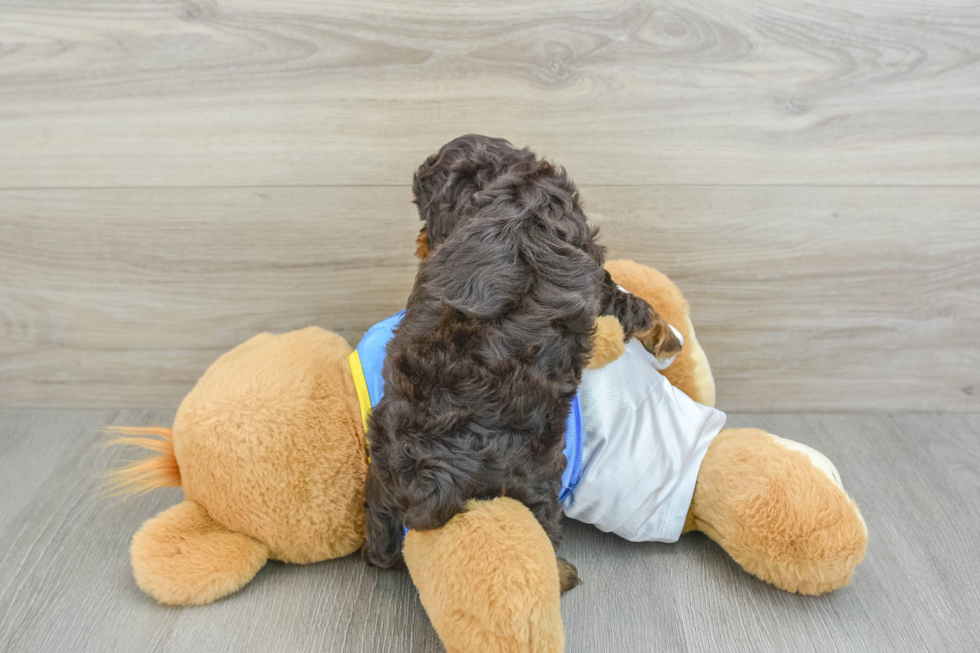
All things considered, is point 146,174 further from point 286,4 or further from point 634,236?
point 634,236

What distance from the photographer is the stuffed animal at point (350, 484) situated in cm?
70

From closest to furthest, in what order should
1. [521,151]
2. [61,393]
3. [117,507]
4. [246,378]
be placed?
[521,151] < [246,378] < [117,507] < [61,393]

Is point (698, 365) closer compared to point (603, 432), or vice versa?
point (603, 432)

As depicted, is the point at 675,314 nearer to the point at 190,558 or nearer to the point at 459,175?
the point at 459,175

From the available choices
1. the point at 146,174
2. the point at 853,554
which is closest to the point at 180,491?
the point at 146,174

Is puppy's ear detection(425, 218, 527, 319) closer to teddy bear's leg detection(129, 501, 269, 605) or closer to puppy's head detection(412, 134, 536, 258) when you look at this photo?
puppy's head detection(412, 134, 536, 258)

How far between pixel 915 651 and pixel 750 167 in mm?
608

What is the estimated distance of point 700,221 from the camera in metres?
0.97

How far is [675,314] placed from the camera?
0.90 meters

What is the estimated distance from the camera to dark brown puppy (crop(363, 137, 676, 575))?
587 mm

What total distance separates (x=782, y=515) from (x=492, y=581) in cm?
33

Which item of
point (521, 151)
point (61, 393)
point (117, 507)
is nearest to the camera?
point (521, 151)

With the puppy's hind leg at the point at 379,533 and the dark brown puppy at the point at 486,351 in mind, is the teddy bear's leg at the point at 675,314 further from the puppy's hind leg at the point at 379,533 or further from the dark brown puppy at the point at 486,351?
the puppy's hind leg at the point at 379,533

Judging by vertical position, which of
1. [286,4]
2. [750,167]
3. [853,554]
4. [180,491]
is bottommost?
[180,491]
